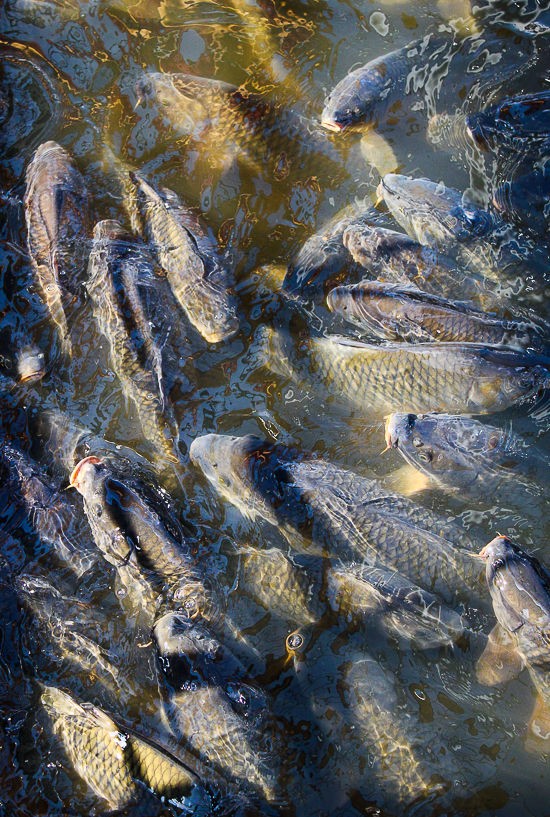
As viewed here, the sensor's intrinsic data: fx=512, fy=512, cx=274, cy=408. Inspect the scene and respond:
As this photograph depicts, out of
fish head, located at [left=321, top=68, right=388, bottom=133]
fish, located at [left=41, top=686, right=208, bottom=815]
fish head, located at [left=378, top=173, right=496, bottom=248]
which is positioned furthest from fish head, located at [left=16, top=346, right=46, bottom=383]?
fish head, located at [left=321, top=68, right=388, bottom=133]

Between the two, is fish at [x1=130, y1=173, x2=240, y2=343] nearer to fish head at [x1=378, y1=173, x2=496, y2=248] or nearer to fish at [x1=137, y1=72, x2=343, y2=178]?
fish at [x1=137, y1=72, x2=343, y2=178]

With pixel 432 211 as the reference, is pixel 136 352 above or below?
above

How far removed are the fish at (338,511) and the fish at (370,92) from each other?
8.92ft

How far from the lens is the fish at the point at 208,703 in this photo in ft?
8.34

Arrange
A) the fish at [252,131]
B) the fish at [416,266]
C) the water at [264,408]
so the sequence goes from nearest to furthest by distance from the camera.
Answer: the water at [264,408] < the fish at [416,266] < the fish at [252,131]

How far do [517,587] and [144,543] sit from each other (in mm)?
2054

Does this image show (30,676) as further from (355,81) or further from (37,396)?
(355,81)

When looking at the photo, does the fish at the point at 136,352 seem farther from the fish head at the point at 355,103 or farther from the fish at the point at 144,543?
the fish head at the point at 355,103

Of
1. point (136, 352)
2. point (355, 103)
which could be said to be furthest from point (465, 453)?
point (355, 103)

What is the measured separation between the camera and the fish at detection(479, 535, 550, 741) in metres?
2.65

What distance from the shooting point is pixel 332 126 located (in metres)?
4.08

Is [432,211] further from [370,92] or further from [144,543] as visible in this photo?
[144,543]

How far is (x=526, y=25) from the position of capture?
430cm

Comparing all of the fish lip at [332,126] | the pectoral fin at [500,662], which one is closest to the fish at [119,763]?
the pectoral fin at [500,662]
